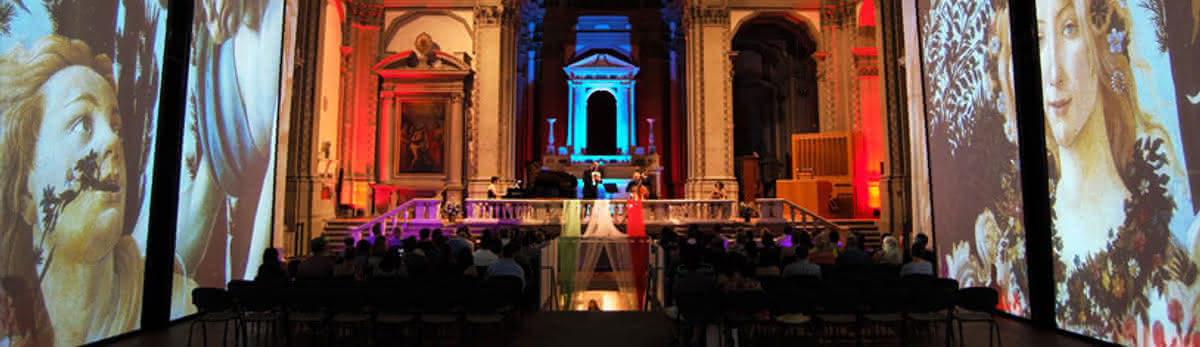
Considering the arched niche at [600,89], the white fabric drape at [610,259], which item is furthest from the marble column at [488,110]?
the white fabric drape at [610,259]

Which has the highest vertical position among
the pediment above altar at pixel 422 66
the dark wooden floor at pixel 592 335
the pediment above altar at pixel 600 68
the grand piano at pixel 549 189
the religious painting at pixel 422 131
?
the pediment above altar at pixel 600 68

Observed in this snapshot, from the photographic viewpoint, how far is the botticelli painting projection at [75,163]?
461cm

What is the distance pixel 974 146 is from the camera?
7.69m

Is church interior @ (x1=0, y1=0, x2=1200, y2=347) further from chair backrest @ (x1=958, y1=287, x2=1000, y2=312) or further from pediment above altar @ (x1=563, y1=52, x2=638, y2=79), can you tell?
pediment above altar @ (x1=563, y1=52, x2=638, y2=79)

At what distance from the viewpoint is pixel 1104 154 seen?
5.46m

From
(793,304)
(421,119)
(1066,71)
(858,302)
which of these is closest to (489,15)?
(421,119)

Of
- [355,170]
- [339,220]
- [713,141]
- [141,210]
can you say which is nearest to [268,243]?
[141,210]

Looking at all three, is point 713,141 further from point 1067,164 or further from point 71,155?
point 71,155

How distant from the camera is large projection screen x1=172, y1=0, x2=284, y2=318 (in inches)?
271

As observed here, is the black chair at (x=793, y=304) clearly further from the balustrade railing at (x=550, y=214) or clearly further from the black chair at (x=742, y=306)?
the balustrade railing at (x=550, y=214)

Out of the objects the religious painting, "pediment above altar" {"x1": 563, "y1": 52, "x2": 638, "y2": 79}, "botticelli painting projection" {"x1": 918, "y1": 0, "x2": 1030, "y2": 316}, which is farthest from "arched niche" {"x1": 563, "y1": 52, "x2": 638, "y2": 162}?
"botticelli painting projection" {"x1": 918, "y1": 0, "x2": 1030, "y2": 316}

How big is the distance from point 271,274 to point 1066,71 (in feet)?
25.5

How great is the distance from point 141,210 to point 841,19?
17677mm

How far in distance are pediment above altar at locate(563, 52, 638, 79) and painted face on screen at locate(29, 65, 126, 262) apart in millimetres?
16314
